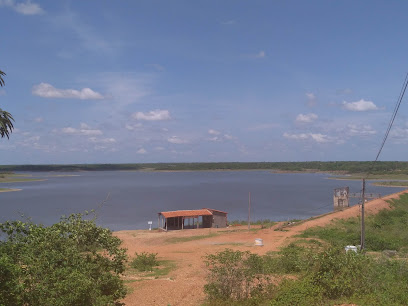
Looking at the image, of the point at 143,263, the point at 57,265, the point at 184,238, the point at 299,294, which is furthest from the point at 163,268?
the point at 184,238

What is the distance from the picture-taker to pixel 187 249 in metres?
23.3

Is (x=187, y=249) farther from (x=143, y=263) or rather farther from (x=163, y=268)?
(x=163, y=268)

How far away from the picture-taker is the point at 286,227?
30984mm

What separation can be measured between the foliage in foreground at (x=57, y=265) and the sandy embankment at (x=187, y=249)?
218 centimetres

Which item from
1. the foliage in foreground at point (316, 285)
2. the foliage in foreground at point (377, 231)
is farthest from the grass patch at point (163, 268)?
the foliage in foreground at point (377, 231)

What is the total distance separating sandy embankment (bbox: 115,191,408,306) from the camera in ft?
36.8

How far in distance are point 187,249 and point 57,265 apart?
16005 mm

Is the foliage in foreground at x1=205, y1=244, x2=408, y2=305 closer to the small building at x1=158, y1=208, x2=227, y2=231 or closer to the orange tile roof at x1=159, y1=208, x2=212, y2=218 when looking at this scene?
the orange tile roof at x1=159, y1=208, x2=212, y2=218

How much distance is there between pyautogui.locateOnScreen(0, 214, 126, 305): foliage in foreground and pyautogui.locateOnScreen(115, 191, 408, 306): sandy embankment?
7.16 feet

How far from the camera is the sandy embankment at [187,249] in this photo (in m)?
11.2

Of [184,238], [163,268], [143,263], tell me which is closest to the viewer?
[163,268]

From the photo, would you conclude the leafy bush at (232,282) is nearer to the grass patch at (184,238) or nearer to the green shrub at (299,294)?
the green shrub at (299,294)

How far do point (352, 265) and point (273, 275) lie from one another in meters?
2.82

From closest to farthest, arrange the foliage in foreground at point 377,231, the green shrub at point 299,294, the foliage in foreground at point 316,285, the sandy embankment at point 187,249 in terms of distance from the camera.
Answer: the green shrub at point 299,294 → the foliage in foreground at point 316,285 → the sandy embankment at point 187,249 → the foliage in foreground at point 377,231
